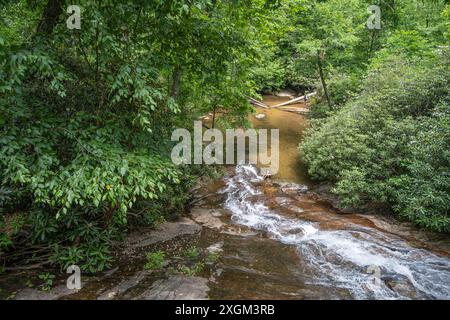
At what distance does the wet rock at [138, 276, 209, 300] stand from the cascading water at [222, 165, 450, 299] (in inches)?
67.6

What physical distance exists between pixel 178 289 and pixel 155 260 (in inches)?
38.3

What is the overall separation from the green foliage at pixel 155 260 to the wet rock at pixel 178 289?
1.55 ft

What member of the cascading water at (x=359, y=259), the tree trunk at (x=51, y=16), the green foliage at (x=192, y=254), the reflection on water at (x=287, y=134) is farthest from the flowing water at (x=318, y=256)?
the tree trunk at (x=51, y=16)

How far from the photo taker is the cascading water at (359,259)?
5113mm

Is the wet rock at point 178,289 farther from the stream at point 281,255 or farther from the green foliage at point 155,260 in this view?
the green foliage at point 155,260

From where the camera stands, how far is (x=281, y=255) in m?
6.18

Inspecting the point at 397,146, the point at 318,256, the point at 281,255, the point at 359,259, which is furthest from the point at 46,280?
the point at 397,146

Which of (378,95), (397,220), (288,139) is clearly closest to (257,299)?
(397,220)

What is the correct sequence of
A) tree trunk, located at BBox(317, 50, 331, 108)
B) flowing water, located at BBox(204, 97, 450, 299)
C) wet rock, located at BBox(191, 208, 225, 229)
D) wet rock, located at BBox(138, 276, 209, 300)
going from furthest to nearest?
tree trunk, located at BBox(317, 50, 331, 108) → wet rock, located at BBox(191, 208, 225, 229) → flowing water, located at BBox(204, 97, 450, 299) → wet rock, located at BBox(138, 276, 209, 300)

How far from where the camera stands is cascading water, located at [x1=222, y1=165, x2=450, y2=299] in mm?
5113

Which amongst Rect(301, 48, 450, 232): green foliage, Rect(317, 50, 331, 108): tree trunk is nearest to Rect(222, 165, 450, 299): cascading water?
Rect(301, 48, 450, 232): green foliage

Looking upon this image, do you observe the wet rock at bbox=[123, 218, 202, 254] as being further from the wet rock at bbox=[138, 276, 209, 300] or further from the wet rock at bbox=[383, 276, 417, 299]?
the wet rock at bbox=[383, 276, 417, 299]

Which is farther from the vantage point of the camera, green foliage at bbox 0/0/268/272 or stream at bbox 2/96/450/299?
stream at bbox 2/96/450/299

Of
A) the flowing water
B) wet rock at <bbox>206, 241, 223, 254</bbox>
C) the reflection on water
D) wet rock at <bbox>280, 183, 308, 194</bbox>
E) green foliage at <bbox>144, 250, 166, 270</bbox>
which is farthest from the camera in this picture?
the reflection on water
